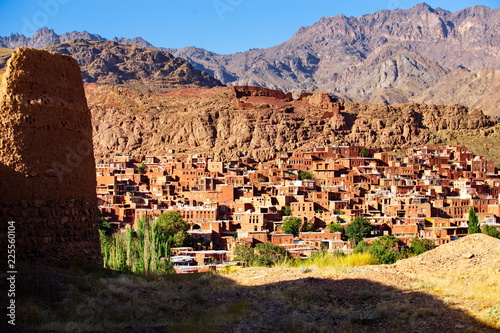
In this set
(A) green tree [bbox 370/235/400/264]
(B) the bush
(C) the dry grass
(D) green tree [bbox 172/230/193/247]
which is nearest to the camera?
(C) the dry grass

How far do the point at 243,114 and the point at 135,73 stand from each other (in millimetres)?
52155

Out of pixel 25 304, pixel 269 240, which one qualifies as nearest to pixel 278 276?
pixel 25 304

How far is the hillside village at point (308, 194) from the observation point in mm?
39781

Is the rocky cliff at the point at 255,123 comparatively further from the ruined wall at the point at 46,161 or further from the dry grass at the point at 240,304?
the dry grass at the point at 240,304

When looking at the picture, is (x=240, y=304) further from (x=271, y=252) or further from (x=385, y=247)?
(x=385, y=247)

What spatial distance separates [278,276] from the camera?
11.6 meters

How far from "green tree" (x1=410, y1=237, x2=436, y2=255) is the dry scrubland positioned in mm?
23122

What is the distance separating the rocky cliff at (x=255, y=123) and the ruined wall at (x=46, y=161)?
5481 centimetres

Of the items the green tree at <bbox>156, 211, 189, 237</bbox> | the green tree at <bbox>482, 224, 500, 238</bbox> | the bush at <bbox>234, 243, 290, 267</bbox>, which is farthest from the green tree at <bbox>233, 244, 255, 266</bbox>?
the green tree at <bbox>482, 224, 500, 238</bbox>

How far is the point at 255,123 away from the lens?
72375 millimetres

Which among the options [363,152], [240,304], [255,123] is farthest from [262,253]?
[255,123]

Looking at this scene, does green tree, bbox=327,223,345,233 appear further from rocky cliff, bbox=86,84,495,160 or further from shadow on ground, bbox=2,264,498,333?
shadow on ground, bbox=2,264,498,333

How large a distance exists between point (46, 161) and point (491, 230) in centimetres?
3281

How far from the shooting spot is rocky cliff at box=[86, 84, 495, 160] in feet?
232
